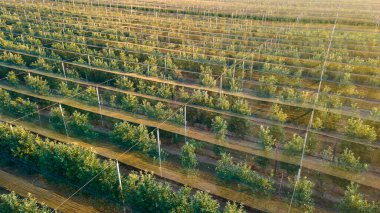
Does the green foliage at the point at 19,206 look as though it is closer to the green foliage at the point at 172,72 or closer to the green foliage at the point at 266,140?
the green foliage at the point at 266,140

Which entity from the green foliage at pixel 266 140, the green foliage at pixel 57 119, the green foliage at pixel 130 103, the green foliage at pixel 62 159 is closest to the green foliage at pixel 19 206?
the green foliage at pixel 62 159

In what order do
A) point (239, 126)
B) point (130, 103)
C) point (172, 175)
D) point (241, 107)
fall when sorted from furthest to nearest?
1. point (130, 103)
2. point (241, 107)
3. point (239, 126)
4. point (172, 175)

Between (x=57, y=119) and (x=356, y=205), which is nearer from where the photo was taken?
(x=356, y=205)

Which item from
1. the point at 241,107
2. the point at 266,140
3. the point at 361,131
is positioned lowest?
the point at 266,140

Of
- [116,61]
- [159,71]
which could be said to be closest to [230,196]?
[159,71]

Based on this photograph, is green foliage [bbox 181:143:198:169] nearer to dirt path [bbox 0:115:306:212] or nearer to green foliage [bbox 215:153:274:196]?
dirt path [bbox 0:115:306:212]

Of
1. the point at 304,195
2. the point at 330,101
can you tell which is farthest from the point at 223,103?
the point at 304,195

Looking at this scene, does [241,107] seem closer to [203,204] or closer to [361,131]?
[361,131]
